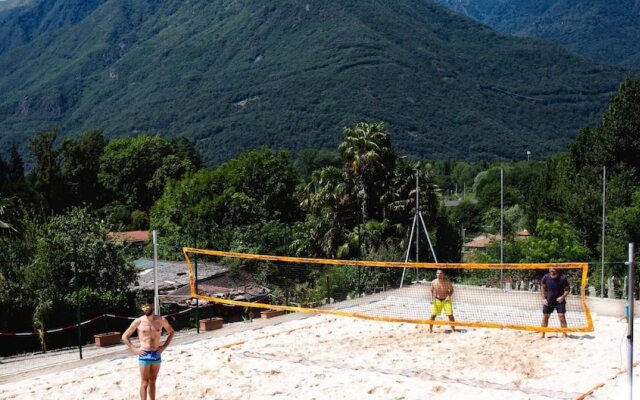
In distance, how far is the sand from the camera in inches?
394

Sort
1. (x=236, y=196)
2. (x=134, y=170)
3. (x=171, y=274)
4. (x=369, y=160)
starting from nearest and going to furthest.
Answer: (x=171, y=274)
(x=369, y=160)
(x=236, y=196)
(x=134, y=170)

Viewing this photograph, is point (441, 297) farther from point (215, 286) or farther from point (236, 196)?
point (236, 196)

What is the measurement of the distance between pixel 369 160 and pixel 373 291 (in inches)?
414

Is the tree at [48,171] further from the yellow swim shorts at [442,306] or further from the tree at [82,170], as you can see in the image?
the yellow swim shorts at [442,306]

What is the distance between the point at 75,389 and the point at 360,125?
24243mm

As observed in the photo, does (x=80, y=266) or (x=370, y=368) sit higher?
(x=80, y=266)

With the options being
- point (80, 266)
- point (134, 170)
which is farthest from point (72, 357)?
point (134, 170)

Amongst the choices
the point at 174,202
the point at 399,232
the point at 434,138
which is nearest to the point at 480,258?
the point at 399,232

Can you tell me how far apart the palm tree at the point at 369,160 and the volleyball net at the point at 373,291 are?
586 centimetres

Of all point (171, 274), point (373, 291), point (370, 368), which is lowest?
A: point (171, 274)

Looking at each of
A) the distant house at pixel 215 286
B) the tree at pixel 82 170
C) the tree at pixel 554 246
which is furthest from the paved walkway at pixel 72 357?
the tree at pixel 82 170

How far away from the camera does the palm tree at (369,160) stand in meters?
32.6

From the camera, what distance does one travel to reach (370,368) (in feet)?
37.0

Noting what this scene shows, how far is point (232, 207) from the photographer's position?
143ft
